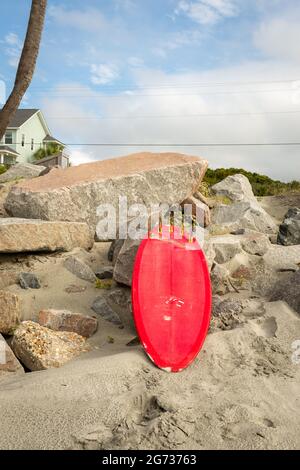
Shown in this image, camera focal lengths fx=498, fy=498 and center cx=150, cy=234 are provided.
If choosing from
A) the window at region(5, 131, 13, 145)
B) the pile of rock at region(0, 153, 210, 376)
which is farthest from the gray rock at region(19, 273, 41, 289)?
the window at region(5, 131, 13, 145)

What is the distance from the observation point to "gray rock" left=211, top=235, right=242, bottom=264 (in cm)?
602

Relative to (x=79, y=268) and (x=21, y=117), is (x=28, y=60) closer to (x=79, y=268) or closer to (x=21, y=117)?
(x=79, y=268)

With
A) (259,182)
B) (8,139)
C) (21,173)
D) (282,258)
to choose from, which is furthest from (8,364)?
(8,139)

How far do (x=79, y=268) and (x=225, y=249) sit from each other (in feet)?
5.93

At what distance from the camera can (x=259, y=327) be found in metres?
4.36

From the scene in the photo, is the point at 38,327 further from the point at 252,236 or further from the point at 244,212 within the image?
the point at 244,212

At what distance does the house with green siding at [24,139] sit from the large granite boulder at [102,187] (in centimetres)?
2190

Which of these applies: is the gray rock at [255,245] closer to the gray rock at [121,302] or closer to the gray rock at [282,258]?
the gray rock at [282,258]

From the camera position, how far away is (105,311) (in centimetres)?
502

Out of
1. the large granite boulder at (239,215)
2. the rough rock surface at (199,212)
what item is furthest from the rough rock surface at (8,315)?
the large granite boulder at (239,215)

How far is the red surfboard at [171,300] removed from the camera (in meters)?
3.83

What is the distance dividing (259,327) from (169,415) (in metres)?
1.66

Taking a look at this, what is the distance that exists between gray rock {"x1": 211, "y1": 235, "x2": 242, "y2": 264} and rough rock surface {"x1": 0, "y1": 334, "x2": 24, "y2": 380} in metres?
2.79

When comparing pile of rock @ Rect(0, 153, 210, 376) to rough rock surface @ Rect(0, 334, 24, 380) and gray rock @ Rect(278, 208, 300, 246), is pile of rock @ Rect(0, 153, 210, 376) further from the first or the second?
gray rock @ Rect(278, 208, 300, 246)
